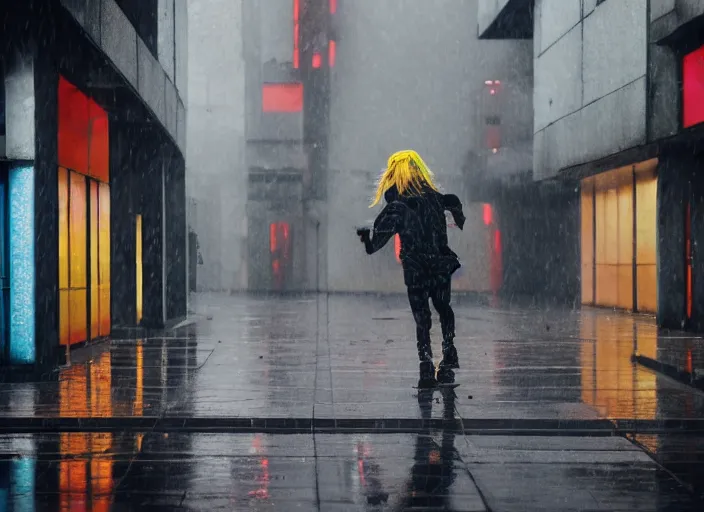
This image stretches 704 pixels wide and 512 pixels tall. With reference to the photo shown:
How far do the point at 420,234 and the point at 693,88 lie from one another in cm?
919

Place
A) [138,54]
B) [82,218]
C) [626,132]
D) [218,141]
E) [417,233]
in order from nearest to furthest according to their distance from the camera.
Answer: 1. [417,233]
2. [138,54]
3. [82,218]
4. [626,132]
5. [218,141]

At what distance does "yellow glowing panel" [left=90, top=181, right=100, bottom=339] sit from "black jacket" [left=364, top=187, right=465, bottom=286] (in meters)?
7.38

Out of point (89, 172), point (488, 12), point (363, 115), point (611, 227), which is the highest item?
point (488, 12)

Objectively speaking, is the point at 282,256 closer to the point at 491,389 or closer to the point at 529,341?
the point at 529,341

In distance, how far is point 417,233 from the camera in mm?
10852

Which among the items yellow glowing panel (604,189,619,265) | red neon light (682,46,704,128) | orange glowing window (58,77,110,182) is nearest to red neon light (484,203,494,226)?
yellow glowing panel (604,189,619,265)

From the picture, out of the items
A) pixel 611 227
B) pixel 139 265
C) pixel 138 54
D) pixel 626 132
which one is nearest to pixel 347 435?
pixel 138 54

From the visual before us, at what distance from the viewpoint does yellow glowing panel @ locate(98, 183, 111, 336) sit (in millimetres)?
17906

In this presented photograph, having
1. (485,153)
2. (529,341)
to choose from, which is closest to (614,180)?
(529,341)

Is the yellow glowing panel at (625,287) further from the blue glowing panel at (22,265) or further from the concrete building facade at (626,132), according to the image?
the blue glowing panel at (22,265)

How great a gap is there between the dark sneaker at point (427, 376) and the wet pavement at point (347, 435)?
0.19m

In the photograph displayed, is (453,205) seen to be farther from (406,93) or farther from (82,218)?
(406,93)

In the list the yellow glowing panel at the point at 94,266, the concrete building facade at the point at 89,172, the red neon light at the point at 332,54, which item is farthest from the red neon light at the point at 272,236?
the yellow glowing panel at the point at 94,266

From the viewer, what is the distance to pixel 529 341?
1719cm
